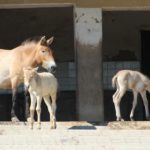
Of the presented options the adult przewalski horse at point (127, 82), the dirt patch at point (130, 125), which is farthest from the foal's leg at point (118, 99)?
Result: the dirt patch at point (130, 125)

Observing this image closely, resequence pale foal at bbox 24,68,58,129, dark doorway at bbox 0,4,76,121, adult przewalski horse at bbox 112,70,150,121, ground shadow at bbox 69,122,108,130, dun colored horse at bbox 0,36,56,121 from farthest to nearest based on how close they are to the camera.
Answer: dark doorway at bbox 0,4,76,121 < adult przewalski horse at bbox 112,70,150,121 < dun colored horse at bbox 0,36,56,121 < ground shadow at bbox 69,122,108,130 < pale foal at bbox 24,68,58,129

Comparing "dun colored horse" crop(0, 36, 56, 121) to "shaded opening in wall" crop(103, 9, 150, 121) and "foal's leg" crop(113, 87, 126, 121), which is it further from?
"shaded opening in wall" crop(103, 9, 150, 121)

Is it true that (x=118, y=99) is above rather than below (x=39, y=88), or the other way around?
below

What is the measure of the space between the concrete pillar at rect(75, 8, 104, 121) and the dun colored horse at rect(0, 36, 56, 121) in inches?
61.1

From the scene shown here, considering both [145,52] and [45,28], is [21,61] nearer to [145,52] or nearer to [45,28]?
[45,28]

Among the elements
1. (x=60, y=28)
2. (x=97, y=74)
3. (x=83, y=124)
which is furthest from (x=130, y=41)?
(x=83, y=124)

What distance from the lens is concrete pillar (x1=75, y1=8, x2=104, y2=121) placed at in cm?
1616

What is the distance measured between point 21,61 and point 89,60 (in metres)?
2.08

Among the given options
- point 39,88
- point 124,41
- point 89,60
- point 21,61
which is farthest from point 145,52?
point 39,88

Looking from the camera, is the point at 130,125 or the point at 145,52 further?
the point at 145,52

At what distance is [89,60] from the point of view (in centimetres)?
1620

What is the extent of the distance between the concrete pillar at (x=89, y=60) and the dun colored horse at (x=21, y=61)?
155cm

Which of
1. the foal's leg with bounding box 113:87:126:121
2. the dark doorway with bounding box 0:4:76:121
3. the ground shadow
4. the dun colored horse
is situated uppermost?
the dark doorway with bounding box 0:4:76:121

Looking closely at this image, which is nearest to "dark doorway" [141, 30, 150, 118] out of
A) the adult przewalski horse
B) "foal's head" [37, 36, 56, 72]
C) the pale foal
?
the adult przewalski horse
